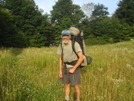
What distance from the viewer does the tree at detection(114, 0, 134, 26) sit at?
1653 inches

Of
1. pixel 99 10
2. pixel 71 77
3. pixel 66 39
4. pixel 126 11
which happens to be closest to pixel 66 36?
pixel 66 39

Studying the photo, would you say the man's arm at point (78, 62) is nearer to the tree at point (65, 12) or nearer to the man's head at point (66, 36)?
the man's head at point (66, 36)

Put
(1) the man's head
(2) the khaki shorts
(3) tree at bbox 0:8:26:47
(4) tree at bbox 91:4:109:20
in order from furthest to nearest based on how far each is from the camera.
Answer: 1. (4) tree at bbox 91:4:109:20
2. (3) tree at bbox 0:8:26:47
3. (2) the khaki shorts
4. (1) the man's head

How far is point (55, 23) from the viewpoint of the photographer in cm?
3922

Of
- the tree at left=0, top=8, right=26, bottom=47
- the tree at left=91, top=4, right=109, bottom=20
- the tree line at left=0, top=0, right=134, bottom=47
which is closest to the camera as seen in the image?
the tree at left=0, top=8, right=26, bottom=47

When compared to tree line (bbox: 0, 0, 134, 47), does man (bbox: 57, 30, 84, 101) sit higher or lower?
lower

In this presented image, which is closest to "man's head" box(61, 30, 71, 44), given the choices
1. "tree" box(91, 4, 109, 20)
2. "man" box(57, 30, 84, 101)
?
"man" box(57, 30, 84, 101)

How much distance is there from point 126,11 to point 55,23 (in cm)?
2721

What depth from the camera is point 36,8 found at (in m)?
31.4

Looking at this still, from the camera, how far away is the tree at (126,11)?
138ft

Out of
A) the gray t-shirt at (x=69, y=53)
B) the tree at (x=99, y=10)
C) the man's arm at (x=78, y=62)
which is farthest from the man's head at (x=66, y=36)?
the tree at (x=99, y=10)

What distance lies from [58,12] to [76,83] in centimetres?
3870

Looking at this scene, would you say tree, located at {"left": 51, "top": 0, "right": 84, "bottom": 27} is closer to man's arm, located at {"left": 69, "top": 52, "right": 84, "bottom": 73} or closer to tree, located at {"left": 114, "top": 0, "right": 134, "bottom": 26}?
tree, located at {"left": 114, "top": 0, "right": 134, "bottom": 26}

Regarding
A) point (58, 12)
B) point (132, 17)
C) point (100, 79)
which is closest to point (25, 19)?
point (58, 12)
